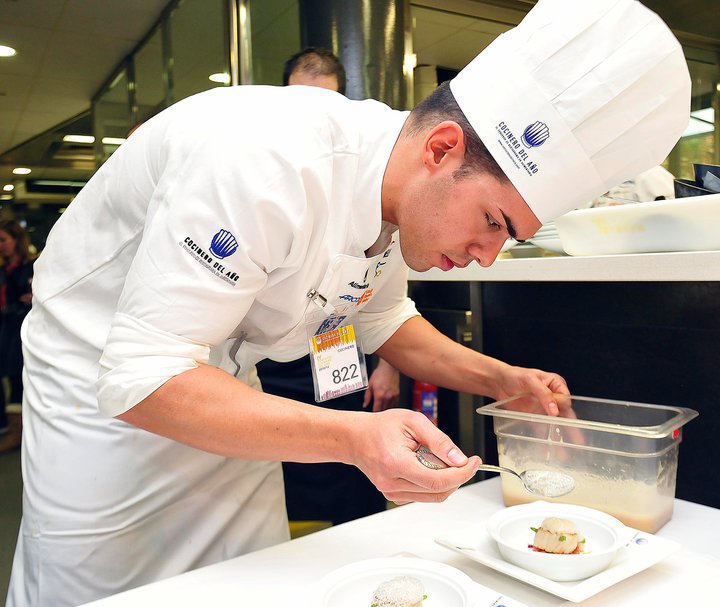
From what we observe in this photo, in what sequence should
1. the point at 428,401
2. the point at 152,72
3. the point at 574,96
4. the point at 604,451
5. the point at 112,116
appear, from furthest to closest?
the point at 152,72 → the point at 112,116 → the point at 428,401 → the point at 604,451 → the point at 574,96

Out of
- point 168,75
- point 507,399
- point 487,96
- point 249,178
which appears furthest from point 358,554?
point 168,75

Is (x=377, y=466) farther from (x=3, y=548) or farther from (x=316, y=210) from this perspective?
(x=3, y=548)

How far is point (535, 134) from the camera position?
37.6 inches

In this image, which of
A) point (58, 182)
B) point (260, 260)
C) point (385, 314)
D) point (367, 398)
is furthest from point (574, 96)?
point (58, 182)

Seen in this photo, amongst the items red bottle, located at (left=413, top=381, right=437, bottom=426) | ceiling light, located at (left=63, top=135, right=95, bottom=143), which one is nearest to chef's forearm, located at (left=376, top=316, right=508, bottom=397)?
red bottle, located at (left=413, top=381, right=437, bottom=426)

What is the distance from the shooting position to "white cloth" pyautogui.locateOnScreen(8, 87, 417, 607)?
0.86m

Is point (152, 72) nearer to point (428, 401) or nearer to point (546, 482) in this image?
point (428, 401)

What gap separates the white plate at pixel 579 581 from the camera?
0.84 m

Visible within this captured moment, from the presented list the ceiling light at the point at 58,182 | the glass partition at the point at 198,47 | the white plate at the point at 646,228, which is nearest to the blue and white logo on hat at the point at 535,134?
the white plate at the point at 646,228

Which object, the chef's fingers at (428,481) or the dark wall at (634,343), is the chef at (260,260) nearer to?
the chef's fingers at (428,481)

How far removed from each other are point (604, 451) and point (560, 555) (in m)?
0.26

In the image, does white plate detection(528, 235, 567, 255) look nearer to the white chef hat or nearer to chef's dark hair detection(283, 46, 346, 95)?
the white chef hat

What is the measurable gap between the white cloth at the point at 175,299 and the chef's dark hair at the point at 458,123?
1.8 inches

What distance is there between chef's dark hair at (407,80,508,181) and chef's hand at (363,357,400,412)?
138 centimetres
